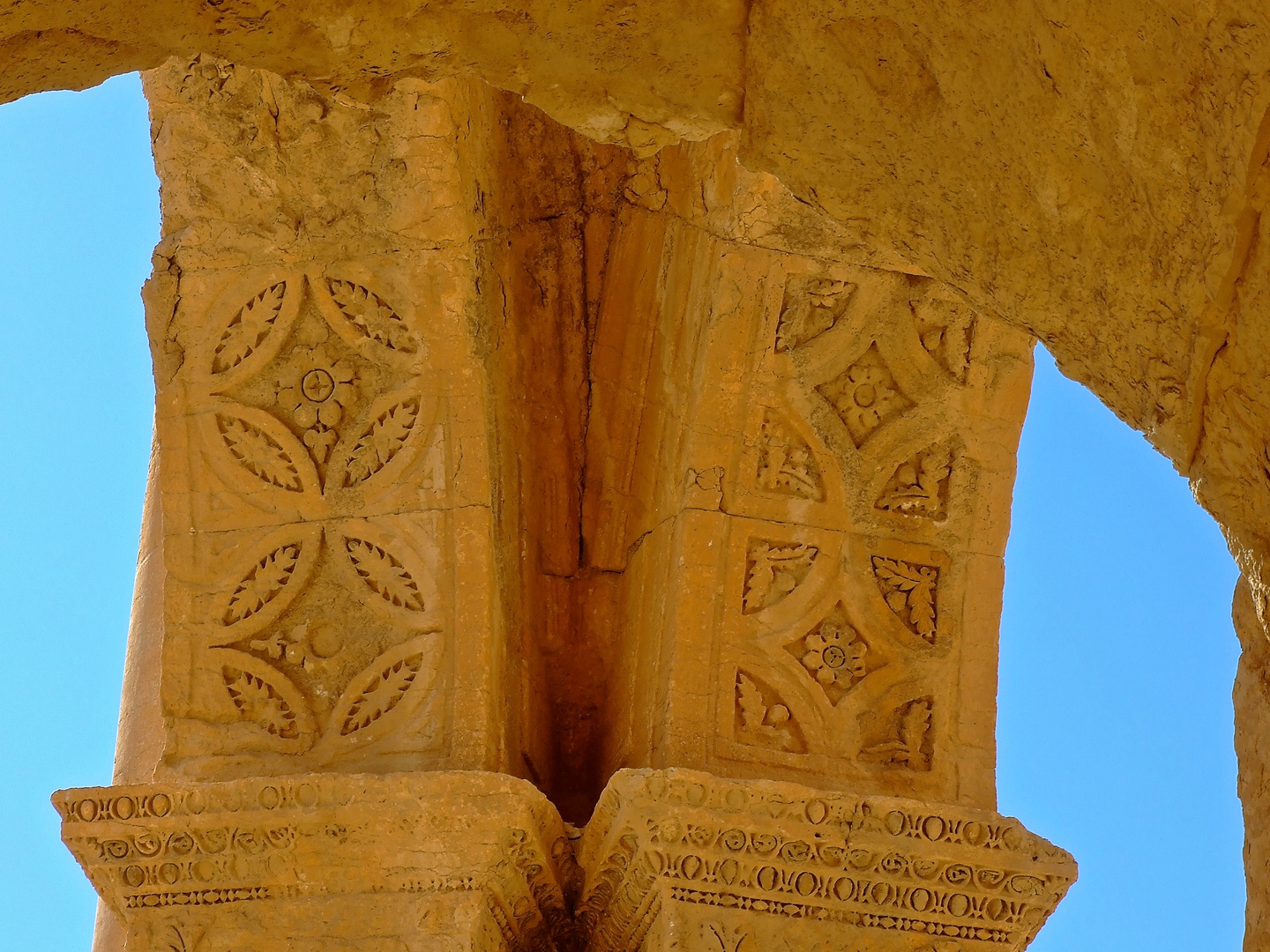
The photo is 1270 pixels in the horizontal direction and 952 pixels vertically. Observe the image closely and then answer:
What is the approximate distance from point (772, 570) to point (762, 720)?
378mm

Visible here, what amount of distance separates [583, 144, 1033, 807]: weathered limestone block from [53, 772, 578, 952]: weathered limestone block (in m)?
0.49

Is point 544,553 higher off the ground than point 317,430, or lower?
lower

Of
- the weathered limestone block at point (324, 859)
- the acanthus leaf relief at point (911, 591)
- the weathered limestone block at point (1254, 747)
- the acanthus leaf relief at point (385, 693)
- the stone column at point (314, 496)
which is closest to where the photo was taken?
the weathered limestone block at point (1254, 747)

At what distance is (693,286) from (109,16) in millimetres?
2428

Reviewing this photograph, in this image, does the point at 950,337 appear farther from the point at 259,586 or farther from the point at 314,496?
the point at 259,586

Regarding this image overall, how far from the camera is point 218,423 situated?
4773 mm

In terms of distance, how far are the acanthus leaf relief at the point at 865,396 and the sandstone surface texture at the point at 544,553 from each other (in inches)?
0.4

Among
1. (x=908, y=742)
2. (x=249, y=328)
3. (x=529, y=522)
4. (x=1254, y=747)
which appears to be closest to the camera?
(x=1254, y=747)

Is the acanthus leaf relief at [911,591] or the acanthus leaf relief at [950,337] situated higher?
the acanthus leaf relief at [950,337]

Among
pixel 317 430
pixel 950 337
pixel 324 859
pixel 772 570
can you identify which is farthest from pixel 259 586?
pixel 950 337

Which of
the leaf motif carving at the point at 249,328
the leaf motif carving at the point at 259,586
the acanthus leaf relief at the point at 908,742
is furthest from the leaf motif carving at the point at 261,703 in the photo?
the acanthus leaf relief at the point at 908,742

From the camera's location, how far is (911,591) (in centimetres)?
477

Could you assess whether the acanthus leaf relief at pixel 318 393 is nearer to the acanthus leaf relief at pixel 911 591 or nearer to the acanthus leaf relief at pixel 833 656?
the acanthus leaf relief at pixel 833 656

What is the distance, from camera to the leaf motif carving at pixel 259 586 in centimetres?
466
